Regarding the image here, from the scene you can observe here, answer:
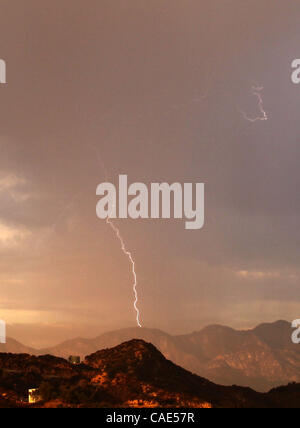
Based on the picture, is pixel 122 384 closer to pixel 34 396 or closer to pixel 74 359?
A: pixel 34 396

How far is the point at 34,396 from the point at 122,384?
5.93 m

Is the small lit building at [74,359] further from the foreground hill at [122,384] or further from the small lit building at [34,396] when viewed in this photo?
the small lit building at [34,396]

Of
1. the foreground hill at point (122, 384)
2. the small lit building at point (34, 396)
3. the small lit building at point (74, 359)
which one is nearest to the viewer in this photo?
the small lit building at point (34, 396)

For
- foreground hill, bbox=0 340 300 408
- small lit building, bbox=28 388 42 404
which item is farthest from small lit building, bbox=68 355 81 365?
small lit building, bbox=28 388 42 404

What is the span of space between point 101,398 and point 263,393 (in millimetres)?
14812

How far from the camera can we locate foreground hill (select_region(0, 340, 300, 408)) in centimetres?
2961

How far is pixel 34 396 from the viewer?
2986 cm

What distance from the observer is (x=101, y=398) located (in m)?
30.0

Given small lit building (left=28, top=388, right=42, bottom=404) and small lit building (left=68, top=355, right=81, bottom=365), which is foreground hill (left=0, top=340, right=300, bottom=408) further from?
small lit building (left=68, top=355, right=81, bottom=365)

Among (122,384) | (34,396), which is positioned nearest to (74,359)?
(122,384)

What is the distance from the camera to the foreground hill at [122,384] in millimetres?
29609

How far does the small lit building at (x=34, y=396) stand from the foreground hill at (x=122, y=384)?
31 cm

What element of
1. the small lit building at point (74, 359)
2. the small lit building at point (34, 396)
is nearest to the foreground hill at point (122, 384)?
the small lit building at point (34, 396)
